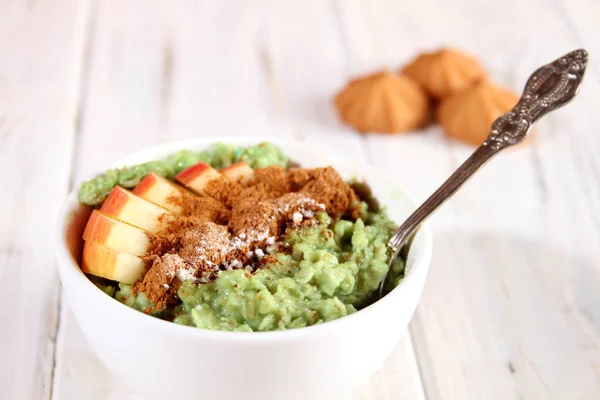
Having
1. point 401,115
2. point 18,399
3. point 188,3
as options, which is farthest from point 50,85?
point 18,399

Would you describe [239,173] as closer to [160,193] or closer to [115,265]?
[160,193]

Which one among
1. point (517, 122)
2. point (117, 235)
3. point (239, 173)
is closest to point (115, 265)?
point (117, 235)

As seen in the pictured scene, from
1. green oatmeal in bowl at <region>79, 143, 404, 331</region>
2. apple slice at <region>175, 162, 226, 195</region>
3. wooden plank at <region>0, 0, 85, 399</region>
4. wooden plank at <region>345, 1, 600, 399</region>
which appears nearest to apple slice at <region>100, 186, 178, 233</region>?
green oatmeal in bowl at <region>79, 143, 404, 331</region>

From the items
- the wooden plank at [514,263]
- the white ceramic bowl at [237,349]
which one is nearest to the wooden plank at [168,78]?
the wooden plank at [514,263]

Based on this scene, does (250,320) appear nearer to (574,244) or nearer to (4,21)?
(574,244)

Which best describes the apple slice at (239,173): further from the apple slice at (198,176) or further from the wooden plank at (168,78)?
the wooden plank at (168,78)

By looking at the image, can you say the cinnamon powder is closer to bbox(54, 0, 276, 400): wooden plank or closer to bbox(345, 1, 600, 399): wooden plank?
bbox(345, 1, 600, 399): wooden plank
